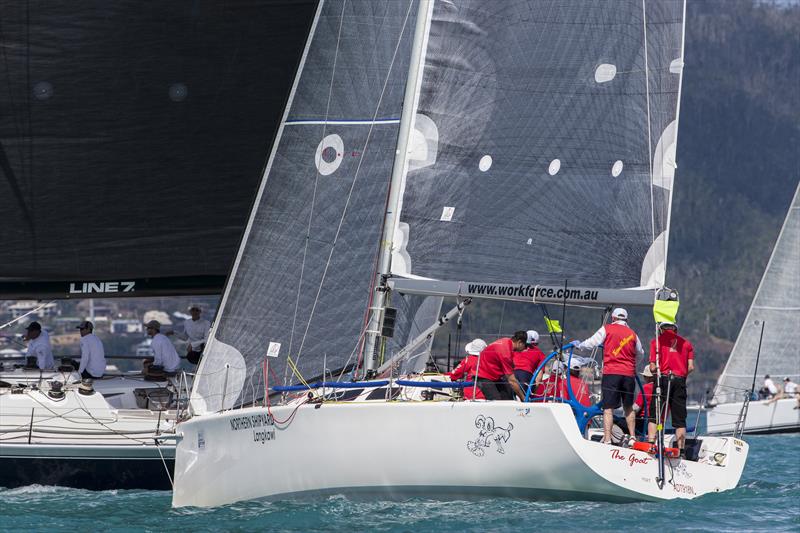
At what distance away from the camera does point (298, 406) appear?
11.6 metres

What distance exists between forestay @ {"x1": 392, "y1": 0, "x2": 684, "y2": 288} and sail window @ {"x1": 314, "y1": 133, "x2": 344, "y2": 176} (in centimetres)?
110

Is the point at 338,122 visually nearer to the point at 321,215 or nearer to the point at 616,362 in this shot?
the point at 321,215

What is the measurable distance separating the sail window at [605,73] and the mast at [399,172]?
157 centimetres

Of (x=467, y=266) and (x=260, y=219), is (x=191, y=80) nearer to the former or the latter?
(x=260, y=219)

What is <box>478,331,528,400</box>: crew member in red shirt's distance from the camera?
11.7 meters

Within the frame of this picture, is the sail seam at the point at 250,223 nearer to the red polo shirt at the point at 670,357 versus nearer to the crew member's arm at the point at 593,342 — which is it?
the crew member's arm at the point at 593,342

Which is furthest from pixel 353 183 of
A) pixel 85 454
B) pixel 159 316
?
pixel 159 316

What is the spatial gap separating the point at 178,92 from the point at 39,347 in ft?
11.1

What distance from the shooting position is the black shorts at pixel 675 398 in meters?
11.9

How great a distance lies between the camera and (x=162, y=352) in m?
16.3

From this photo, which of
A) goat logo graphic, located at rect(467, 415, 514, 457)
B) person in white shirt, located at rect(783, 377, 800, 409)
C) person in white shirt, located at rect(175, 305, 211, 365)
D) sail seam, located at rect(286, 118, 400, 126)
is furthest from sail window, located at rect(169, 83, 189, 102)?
person in white shirt, located at rect(783, 377, 800, 409)

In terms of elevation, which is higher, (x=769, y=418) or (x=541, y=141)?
(x=541, y=141)

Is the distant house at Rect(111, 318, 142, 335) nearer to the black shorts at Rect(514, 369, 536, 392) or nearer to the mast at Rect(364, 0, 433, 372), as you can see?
the mast at Rect(364, 0, 433, 372)

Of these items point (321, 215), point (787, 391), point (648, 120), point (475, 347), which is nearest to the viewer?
point (475, 347)
